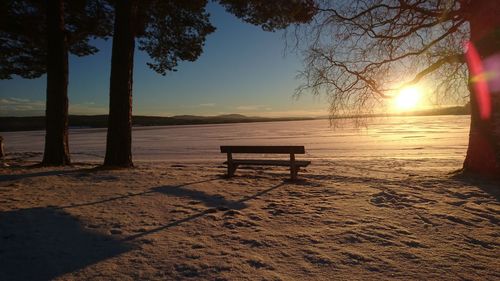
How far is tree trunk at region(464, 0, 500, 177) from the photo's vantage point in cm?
754

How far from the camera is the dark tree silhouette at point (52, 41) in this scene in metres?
9.76

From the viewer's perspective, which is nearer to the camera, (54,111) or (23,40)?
(54,111)

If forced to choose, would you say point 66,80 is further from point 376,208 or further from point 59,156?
point 376,208

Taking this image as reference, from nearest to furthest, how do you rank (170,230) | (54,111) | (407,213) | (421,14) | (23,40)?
(170,230), (407,213), (421,14), (54,111), (23,40)

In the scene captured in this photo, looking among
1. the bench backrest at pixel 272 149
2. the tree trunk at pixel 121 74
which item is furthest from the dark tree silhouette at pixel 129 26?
the bench backrest at pixel 272 149

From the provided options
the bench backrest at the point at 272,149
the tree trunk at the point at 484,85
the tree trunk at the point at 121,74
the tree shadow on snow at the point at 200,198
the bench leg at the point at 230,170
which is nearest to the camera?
the tree shadow on snow at the point at 200,198

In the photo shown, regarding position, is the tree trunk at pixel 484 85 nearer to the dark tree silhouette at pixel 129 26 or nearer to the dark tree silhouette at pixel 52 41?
the dark tree silhouette at pixel 129 26

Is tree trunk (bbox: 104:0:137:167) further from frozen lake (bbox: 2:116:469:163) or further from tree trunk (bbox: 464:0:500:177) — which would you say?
tree trunk (bbox: 464:0:500:177)

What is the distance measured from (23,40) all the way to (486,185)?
14.0 meters

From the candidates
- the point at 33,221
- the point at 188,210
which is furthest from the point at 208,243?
the point at 33,221

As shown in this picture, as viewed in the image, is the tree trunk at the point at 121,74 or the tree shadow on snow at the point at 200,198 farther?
the tree trunk at the point at 121,74

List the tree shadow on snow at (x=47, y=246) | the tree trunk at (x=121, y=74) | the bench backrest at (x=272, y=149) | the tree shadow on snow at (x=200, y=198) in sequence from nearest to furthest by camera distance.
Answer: the tree shadow on snow at (x=47, y=246)
the tree shadow on snow at (x=200, y=198)
the bench backrest at (x=272, y=149)
the tree trunk at (x=121, y=74)

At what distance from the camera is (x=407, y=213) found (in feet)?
17.3

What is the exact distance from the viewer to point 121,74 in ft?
30.0
